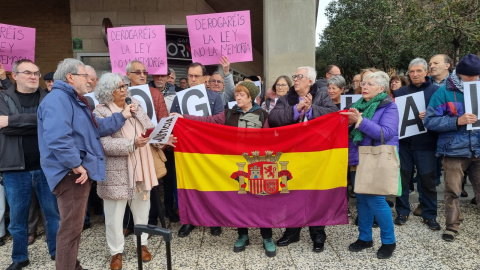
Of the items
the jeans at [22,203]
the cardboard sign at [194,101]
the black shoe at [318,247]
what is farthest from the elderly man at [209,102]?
the jeans at [22,203]

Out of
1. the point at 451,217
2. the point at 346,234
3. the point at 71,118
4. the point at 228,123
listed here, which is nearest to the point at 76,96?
the point at 71,118

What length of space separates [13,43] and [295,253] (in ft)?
15.5

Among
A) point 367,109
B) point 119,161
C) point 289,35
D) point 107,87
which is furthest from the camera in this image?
point 289,35

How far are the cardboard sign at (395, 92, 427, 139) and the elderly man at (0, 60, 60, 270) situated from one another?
4.24 m

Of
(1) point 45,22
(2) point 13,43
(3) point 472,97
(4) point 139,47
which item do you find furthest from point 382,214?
(1) point 45,22

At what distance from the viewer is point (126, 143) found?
332 centimetres

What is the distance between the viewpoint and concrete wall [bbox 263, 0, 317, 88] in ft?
21.3

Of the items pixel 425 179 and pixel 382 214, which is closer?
pixel 382 214

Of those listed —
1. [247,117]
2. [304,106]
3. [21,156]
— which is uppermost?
[304,106]

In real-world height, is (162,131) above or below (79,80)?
below

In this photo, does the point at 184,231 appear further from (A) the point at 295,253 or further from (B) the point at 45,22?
(B) the point at 45,22

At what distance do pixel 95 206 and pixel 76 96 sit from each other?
8.90ft

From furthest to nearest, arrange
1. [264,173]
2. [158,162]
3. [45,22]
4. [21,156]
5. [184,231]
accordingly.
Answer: [45,22] → [184,231] → [158,162] → [264,173] → [21,156]

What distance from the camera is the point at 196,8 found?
8477 mm
